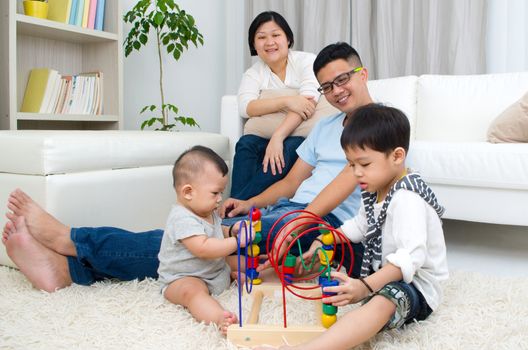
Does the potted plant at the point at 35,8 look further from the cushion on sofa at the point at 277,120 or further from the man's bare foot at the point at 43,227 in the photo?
the man's bare foot at the point at 43,227

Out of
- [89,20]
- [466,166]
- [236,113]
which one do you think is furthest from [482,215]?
[89,20]

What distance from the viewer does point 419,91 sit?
263 cm

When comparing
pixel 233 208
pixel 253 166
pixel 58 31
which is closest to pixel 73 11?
pixel 58 31

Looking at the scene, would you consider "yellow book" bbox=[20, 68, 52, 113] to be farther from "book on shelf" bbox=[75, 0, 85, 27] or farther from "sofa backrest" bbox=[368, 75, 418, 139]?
"sofa backrest" bbox=[368, 75, 418, 139]

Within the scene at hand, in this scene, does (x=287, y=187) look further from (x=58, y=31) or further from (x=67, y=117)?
(x=58, y=31)

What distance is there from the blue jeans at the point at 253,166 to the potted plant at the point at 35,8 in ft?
4.46

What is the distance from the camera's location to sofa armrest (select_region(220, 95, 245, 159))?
2.36 meters

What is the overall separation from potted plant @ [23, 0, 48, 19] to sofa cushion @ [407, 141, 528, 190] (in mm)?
1972

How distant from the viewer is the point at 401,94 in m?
2.59

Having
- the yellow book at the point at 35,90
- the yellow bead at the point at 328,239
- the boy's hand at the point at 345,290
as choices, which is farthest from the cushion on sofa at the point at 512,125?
the yellow book at the point at 35,90

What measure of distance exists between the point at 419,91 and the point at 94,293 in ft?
6.31

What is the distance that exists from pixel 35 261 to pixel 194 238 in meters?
0.49

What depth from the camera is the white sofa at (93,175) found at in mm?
1507

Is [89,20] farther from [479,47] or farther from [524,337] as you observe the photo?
[524,337]
